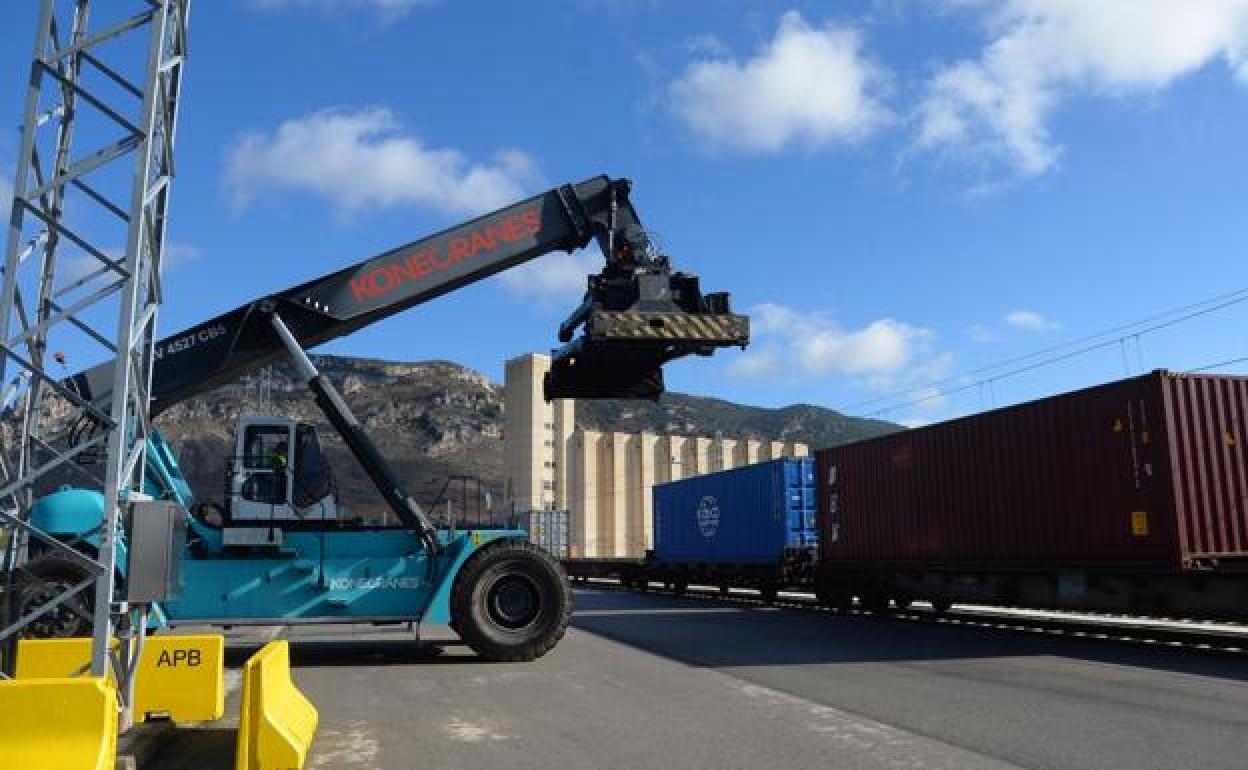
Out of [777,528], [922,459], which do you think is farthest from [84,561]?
[777,528]

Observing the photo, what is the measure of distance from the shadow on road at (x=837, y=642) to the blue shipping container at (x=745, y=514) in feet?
8.49

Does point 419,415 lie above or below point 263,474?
above

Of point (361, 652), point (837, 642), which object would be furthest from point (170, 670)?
point (837, 642)

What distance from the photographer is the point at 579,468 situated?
65062 mm

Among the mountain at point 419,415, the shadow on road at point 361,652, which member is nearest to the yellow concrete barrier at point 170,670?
the shadow on road at point 361,652

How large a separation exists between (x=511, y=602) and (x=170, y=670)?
4878mm

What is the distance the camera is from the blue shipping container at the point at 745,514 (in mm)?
22391

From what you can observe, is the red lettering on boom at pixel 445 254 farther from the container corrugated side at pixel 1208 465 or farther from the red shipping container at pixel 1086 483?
the container corrugated side at pixel 1208 465

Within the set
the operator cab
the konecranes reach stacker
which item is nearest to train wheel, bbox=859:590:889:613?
the konecranes reach stacker

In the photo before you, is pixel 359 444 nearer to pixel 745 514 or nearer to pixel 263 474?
pixel 263 474

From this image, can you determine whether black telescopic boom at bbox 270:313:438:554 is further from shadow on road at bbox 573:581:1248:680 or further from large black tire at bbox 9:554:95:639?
shadow on road at bbox 573:581:1248:680

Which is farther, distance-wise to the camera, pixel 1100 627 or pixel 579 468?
pixel 579 468

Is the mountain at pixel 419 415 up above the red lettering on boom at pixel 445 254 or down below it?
above

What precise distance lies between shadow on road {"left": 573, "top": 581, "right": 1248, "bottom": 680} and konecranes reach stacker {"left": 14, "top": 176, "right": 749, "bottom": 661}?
2.87m
